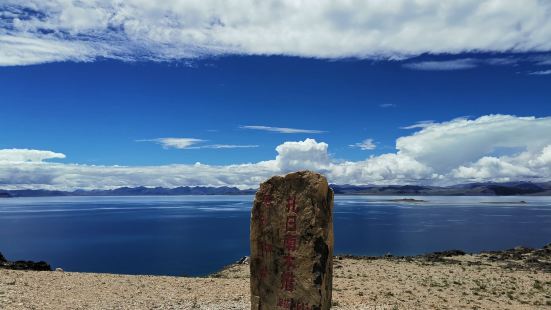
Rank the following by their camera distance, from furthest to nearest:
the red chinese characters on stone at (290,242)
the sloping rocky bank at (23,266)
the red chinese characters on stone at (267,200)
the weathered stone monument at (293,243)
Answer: the sloping rocky bank at (23,266), the red chinese characters on stone at (267,200), the red chinese characters on stone at (290,242), the weathered stone monument at (293,243)

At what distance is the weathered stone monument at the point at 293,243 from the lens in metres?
9.53

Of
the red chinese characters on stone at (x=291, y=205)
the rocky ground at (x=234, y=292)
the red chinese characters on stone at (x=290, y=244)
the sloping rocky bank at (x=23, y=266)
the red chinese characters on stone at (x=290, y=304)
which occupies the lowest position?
the sloping rocky bank at (x=23, y=266)

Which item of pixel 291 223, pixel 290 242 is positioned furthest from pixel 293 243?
pixel 291 223

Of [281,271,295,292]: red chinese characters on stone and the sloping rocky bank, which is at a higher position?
[281,271,295,292]: red chinese characters on stone

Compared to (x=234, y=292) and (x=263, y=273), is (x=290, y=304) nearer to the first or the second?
(x=263, y=273)

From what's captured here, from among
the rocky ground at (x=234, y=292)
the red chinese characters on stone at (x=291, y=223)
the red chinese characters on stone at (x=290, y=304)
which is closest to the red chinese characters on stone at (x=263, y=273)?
the red chinese characters on stone at (x=290, y=304)

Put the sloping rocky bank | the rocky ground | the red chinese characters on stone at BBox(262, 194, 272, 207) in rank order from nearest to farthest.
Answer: the red chinese characters on stone at BBox(262, 194, 272, 207) → the rocky ground → the sloping rocky bank

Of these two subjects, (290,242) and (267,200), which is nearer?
(290,242)

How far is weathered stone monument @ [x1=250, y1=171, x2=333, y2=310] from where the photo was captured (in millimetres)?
9531

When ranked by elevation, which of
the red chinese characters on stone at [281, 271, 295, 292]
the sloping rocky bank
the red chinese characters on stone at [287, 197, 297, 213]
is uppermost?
the red chinese characters on stone at [287, 197, 297, 213]

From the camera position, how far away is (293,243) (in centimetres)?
970

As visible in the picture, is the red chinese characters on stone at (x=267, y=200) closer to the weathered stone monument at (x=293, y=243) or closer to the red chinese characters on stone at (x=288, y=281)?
the weathered stone monument at (x=293, y=243)

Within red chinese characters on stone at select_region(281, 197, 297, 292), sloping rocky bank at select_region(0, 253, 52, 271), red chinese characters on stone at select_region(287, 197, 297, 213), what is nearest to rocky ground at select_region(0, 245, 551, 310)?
red chinese characters on stone at select_region(281, 197, 297, 292)

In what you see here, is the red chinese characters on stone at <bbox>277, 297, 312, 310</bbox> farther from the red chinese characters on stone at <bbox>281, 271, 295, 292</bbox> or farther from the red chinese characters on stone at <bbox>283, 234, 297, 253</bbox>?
the red chinese characters on stone at <bbox>283, 234, 297, 253</bbox>
